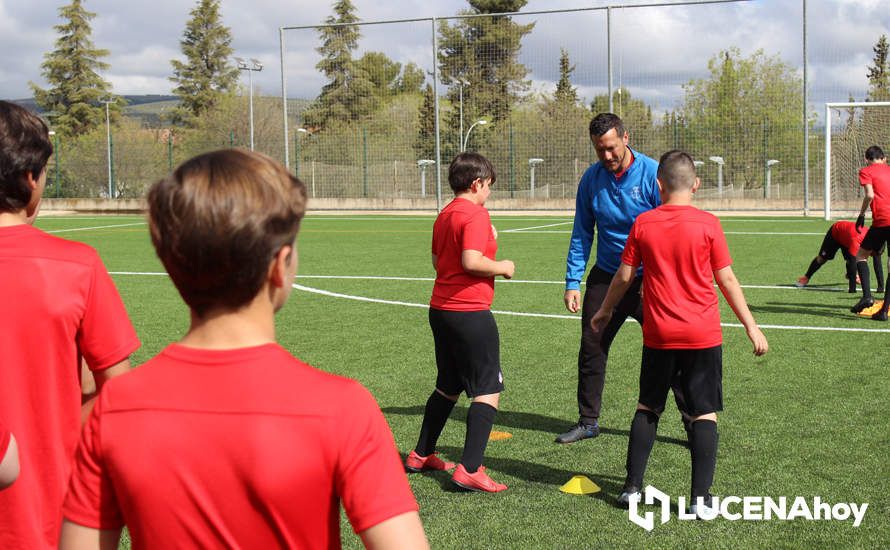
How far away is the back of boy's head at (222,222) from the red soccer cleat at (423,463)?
4203 millimetres

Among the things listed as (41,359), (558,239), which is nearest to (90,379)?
(41,359)

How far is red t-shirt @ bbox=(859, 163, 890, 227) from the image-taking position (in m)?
11.0

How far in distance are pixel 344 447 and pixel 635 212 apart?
496cm

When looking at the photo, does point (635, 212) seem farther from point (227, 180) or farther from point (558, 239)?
point (558, 239)

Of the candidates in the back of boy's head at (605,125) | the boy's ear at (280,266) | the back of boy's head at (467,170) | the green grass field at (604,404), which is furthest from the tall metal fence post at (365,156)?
the boy's ear at (280,266)

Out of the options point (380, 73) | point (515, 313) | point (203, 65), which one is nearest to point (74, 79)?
point (203, 65)

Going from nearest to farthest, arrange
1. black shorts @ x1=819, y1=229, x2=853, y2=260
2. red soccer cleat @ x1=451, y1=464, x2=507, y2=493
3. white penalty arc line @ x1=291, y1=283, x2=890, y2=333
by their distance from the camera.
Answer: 1. red soccer cleat @ x1=451, y1=464, x2=507, y2=493
2. white penalty arc line @ x1=291, y1=283, x2=890, y2=333
3. black shorts @ x1=819, y1=229, x2=853, y2=260

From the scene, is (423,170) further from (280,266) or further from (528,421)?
(280,266)

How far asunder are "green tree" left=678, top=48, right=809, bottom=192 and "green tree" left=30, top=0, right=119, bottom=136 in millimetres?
61700

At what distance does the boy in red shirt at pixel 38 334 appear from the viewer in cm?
241

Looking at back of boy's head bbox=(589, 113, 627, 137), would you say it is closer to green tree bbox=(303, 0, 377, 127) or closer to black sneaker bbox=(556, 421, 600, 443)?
black sneaker bbox=(556, 421, 600, 443)

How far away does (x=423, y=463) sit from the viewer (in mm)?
5672

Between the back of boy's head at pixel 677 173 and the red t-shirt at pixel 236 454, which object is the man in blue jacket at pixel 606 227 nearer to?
the back of boy's head at pixel 677 173

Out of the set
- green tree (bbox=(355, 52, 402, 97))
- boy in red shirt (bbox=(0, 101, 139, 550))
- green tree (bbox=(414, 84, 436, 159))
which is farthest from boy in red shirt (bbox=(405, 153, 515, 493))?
green tree (bbox=(355, 52, 402, 97))
